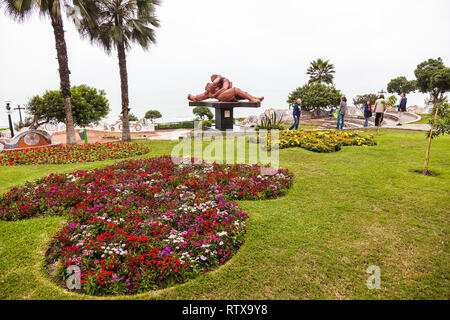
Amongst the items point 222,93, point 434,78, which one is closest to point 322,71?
point 434,78

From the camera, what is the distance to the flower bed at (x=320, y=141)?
32.9 feet

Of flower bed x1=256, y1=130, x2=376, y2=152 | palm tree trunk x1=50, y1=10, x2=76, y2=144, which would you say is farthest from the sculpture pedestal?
palm tree trunk x1=50, y1=10, x2=76, y2=144

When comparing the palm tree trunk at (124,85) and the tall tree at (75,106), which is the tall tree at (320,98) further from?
the tall tree at (75,106)

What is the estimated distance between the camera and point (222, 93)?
15.2 metres

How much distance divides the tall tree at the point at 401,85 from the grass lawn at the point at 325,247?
52409 mm

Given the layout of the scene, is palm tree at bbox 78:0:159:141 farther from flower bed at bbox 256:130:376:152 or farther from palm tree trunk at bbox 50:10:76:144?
flower bed at bbox 256:130:376:152

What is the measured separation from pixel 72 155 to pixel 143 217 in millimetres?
7343

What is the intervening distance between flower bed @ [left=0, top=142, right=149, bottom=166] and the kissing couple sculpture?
6137 mm

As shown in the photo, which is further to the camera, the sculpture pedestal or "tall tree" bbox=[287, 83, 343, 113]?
"tall tree" bbox=[287, 83, 343, 113]

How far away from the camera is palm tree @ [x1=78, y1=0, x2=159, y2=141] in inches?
545

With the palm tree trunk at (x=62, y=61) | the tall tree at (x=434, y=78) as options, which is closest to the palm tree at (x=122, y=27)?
the palm tree trunk at (x=62, y=61)

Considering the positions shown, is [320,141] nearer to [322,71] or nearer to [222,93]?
[222,93]
